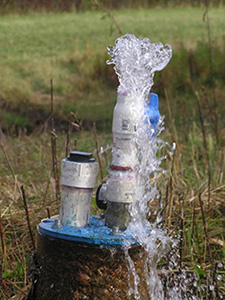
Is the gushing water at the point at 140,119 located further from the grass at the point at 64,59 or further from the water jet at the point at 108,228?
the grass at the point at 64,59

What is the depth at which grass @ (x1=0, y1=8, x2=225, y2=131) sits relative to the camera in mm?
6023

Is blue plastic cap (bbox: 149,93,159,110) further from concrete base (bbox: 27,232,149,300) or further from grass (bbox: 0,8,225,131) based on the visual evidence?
grass (bbox: 0,8,225,131)

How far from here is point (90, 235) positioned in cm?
171

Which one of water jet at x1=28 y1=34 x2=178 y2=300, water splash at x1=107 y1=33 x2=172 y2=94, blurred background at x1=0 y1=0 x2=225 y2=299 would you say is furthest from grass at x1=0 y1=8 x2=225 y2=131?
water jet at x1=28 y1=34 x2=178 y2=300

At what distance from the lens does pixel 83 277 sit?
173 cm

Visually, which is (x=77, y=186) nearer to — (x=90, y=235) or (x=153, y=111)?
(x=90, y=235)

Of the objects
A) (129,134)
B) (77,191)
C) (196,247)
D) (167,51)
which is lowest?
(196,247)

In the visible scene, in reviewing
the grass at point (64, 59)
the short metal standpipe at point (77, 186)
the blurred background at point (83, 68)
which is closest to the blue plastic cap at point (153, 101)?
the short metal standpipe at point (77, 186)

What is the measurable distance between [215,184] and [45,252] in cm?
150

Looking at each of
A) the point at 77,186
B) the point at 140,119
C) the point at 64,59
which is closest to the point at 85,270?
the point at 77,186

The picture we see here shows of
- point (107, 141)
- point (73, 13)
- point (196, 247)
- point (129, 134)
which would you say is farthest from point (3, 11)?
point (129, 134)

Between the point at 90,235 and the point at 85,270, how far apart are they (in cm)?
10

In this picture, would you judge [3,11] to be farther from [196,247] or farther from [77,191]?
[77,191]

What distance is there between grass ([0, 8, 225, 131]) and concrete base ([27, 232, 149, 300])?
401 cm
